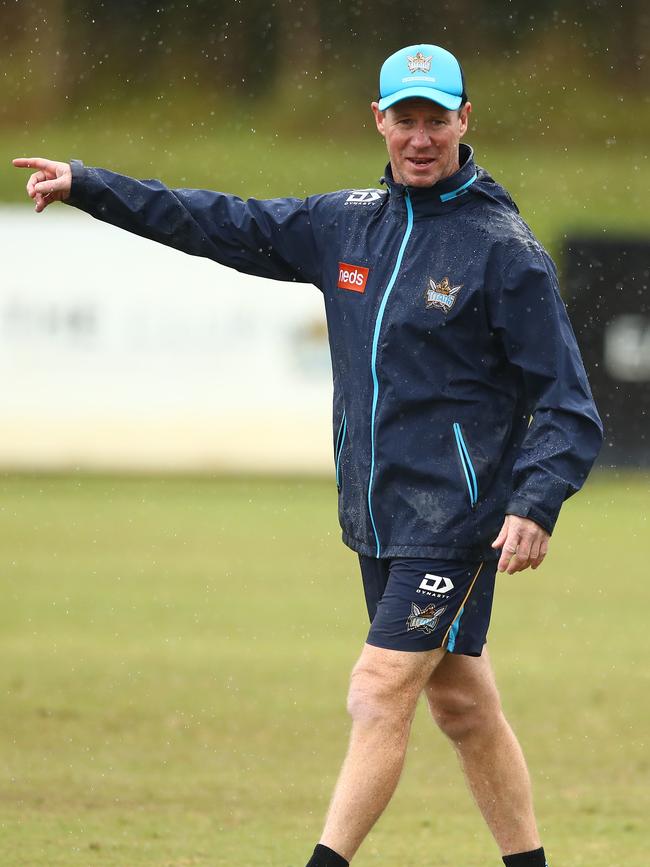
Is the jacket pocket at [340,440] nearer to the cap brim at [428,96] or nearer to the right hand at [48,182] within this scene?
the cap brim at [428,96]

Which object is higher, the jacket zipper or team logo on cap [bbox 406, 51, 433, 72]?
team logo on cap [bbox 406, 51, 433, 72]

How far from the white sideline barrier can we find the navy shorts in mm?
14031

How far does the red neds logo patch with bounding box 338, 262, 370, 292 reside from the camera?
203 inches

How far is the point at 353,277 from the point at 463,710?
1360mm

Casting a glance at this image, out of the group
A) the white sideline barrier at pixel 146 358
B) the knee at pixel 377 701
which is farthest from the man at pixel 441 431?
the white sideline barrier at pixel 146 358

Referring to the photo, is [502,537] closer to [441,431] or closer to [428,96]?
[441,431]

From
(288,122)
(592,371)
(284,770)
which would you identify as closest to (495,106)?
(288,122)

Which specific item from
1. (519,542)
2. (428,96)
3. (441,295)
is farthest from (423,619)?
(428,96)

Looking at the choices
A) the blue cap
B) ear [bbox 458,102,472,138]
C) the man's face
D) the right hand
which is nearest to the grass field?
the right hand

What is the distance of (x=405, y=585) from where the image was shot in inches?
197

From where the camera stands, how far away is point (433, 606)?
16.4 feet

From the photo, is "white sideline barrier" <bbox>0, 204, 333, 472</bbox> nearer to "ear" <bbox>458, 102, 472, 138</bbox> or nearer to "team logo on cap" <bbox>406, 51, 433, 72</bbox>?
"ear" <bbox>458, 102, 472, 138</bbox>

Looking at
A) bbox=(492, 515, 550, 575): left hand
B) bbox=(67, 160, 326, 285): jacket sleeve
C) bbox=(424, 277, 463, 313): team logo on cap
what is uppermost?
bbox=(67, 160, 326, 285): jacket sleeve

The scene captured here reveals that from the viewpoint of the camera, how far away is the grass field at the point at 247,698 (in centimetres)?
641
